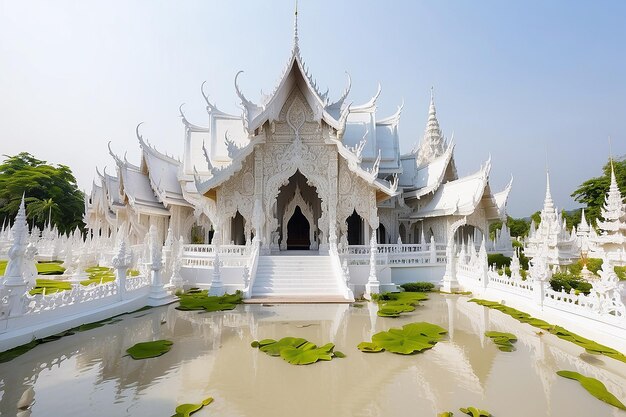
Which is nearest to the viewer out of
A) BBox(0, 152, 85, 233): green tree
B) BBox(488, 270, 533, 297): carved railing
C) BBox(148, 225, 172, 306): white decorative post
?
BBox(488, 270, 533, 297): carved railing

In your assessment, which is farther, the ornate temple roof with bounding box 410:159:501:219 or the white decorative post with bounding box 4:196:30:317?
the ornate temple roof with bounding box 410:159:501:219

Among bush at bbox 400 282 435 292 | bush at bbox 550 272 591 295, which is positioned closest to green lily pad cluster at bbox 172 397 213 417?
bush at bbox 400 282 435 292

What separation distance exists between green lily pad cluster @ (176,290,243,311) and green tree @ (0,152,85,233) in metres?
23.8

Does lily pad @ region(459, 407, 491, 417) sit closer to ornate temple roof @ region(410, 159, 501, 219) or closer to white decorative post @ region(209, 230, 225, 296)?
white decorative post @ region(209, 230, 225, 296)

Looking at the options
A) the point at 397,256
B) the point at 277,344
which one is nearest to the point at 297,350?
the point at 277,344

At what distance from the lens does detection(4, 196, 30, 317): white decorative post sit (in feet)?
14.9

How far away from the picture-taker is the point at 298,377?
384cm

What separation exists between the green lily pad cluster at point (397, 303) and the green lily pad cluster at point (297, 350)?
8.41ft

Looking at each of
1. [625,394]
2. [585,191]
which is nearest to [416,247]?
[625,394]

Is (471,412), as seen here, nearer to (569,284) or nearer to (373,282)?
(373,282)

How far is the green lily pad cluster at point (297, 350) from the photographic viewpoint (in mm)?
4371

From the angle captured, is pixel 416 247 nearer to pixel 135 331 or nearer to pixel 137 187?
pixel 135 331

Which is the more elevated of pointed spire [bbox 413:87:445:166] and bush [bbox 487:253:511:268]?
pointed spire [bbox 413:87:445:166]

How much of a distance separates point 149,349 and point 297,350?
2.03 m
